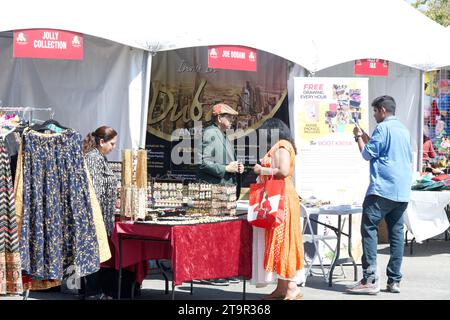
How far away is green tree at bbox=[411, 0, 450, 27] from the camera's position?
2622 centimetres

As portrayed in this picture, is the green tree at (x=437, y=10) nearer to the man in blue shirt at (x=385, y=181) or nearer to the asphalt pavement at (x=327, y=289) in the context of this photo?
the asphalt pavement at (x=327, y=289)

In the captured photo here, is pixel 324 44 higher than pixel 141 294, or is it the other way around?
pixel 324 44

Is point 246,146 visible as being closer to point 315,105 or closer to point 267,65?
point 267,65

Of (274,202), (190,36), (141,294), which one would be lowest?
(141,294)

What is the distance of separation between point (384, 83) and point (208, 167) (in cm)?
522

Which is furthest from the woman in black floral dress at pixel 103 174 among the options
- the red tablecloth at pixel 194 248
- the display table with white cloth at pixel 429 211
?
the display table with white cloth at pixel 429 211

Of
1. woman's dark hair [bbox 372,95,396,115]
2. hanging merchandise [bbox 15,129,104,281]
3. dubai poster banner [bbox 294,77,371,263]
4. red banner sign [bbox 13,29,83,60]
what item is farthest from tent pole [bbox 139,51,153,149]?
hanging merchandise [bbox 15,129,104,281]

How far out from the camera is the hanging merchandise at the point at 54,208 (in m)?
6.95

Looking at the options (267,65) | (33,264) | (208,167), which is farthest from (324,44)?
(33,264)

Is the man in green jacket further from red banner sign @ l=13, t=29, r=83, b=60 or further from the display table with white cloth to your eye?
the display table with white cloth

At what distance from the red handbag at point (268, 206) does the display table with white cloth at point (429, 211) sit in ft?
13.1

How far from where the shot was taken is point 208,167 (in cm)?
827

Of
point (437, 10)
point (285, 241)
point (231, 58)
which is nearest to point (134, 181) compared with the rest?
point (285, 241)

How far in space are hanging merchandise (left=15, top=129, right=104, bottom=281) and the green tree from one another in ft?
67.0
